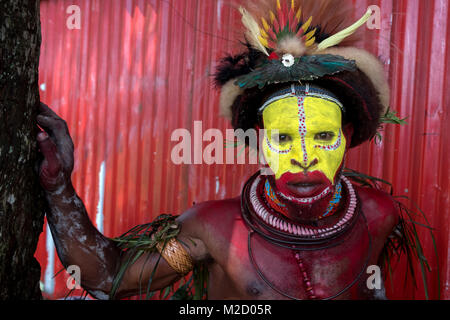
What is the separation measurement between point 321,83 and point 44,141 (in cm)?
120

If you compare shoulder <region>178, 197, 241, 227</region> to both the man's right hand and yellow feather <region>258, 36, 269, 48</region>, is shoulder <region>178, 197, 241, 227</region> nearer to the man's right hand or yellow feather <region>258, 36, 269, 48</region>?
the man's right hand

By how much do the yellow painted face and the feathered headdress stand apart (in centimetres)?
13

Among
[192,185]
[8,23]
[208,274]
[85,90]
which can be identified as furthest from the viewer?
[85,90]

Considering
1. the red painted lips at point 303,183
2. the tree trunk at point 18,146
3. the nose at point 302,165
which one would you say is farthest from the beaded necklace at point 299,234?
the tree trunk at point 18,146

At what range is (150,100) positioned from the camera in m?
3.26

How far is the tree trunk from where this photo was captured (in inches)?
52.1

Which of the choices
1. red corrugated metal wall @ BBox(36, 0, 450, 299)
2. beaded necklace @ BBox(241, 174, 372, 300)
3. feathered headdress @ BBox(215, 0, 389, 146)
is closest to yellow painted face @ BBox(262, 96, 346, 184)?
feathered headdress @ BBox(215, 0, 389, 146)

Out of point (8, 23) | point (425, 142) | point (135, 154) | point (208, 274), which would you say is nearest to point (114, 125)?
point (135, 154)

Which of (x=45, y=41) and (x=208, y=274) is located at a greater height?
(x=45, y=41)

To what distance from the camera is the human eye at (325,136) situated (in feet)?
5.55

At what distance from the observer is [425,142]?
8.78 ft

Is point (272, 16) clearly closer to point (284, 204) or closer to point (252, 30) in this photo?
point (252, 30)
